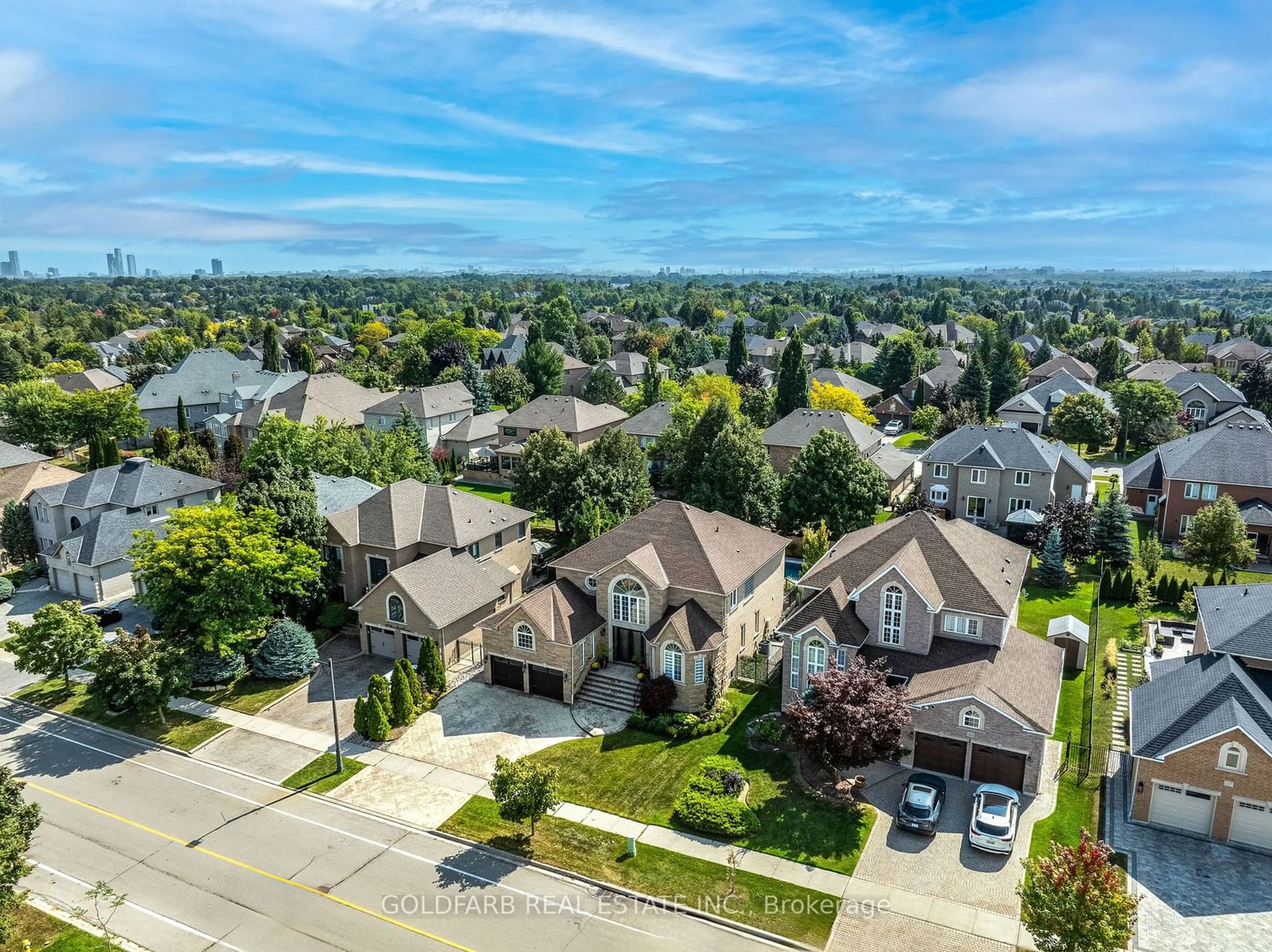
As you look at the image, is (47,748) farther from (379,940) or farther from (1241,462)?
(1241,462)

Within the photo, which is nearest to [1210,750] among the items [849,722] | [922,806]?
[922,806]

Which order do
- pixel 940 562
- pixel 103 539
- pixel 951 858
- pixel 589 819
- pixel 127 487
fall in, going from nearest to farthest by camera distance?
pixel 951 858 < pixel 589 819 < pixel 940 562 < pixel 103 539 < pixel 127 487

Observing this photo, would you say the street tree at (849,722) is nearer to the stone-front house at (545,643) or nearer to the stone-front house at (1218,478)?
the stone-front house at (545,643)

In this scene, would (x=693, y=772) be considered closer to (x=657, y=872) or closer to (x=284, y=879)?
(x=657, y=872)

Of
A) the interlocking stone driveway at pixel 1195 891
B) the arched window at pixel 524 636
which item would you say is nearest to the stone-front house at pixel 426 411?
the arched window at pixel 524 636

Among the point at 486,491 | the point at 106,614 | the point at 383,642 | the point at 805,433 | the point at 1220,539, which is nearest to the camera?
the point at 383,642
